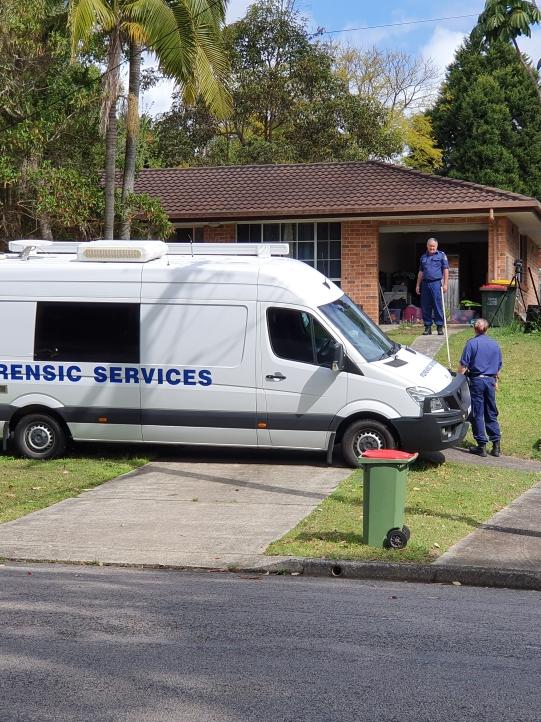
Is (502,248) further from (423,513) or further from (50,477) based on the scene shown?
(423,513)

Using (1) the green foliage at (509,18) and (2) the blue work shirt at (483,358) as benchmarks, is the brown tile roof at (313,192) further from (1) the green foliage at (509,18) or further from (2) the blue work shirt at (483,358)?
(2) the blue work shirt at (483,358)

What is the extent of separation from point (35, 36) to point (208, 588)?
15.0 metres

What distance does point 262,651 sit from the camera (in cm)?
592

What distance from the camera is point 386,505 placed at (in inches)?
345

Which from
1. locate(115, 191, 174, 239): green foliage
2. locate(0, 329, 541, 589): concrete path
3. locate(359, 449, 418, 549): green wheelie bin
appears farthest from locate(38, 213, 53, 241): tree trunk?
locate(359, 449, 418, 549): green wheelie bin

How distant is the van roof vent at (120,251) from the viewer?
13.3 meters

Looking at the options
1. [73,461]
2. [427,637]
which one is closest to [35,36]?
[73,461]

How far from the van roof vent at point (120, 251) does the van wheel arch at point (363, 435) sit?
3.28 metres

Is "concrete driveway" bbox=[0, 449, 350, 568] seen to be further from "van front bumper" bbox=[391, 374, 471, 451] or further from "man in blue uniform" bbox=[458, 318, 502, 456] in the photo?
"man in blue uniform" bbox=[458, 318, 502, 456]

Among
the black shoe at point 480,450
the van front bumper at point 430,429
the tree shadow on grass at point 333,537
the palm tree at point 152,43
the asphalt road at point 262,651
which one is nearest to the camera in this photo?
the asphalt road at point 262,651

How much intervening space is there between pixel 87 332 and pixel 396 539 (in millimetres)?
5844

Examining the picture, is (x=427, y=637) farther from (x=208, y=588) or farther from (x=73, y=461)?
(x=73, y=461)

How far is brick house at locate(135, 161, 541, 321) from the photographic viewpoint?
79.5 feet

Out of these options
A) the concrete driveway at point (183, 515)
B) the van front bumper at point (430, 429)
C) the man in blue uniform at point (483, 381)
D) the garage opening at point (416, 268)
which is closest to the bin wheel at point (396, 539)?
the concrete driveway at point (183, 515)
